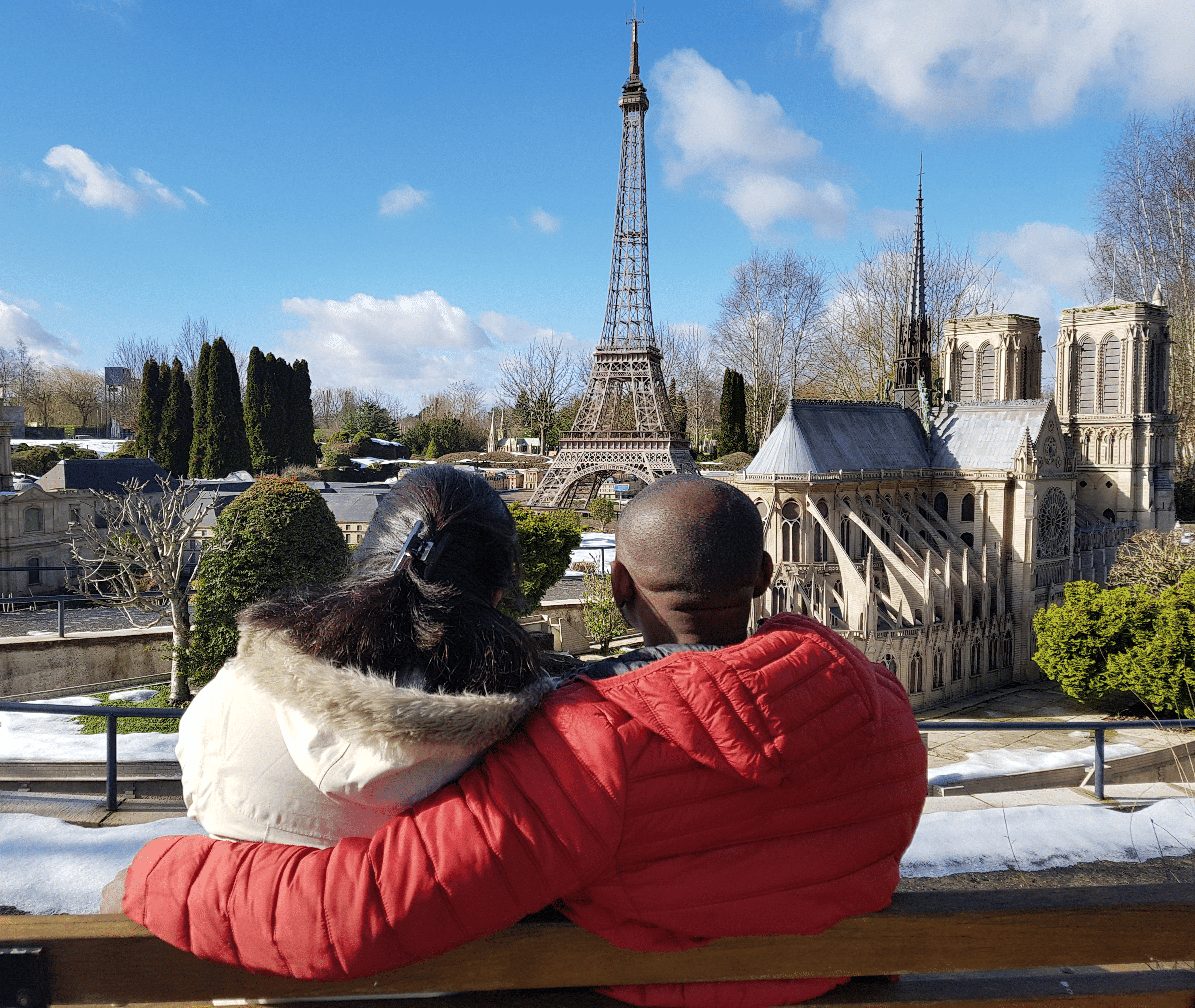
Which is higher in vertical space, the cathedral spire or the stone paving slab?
the cathedral spire

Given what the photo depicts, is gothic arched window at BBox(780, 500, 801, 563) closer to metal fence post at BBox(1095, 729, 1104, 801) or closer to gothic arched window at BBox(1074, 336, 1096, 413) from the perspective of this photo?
gothic arched window at BBox(1074, 336, 1096, 413)

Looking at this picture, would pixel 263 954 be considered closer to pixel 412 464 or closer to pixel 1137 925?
pixel 1137 925

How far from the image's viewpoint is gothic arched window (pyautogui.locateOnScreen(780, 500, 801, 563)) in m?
24.0

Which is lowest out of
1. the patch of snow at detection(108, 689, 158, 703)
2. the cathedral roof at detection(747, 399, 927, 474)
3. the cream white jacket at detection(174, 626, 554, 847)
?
the patch of snow at detection(108, 689, 158, 703)

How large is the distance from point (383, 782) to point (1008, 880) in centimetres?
294

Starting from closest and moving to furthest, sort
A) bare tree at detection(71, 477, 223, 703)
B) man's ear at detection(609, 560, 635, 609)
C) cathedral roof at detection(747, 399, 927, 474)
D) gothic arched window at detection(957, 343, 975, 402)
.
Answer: man's ear at detection(609, 560, 635, 609) → bare tree at detection(71, 477, 223, 703) → cathedral roof at detection(747, 399, 927, 474) → gothic arched window at detection(957, 343, 975, 402)

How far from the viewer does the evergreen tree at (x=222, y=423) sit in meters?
44.3

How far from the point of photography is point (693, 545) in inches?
75.1

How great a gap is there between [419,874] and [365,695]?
306mm

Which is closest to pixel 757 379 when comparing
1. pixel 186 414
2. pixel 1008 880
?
pixel 186 414

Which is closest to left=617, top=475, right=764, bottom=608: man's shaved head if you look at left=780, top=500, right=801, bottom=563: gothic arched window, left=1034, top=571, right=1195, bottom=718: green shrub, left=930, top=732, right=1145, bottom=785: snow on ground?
left=930, top=732, right=1145, bottom=785: snow on ground

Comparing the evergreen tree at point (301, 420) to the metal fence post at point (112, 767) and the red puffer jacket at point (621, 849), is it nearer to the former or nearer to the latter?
the metal fence post at point (112, 767)

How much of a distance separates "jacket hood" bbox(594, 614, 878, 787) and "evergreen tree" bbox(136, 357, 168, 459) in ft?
155

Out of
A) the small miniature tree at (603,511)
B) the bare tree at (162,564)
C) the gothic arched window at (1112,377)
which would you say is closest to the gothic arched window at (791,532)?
the small miniature tree at (603,511)
